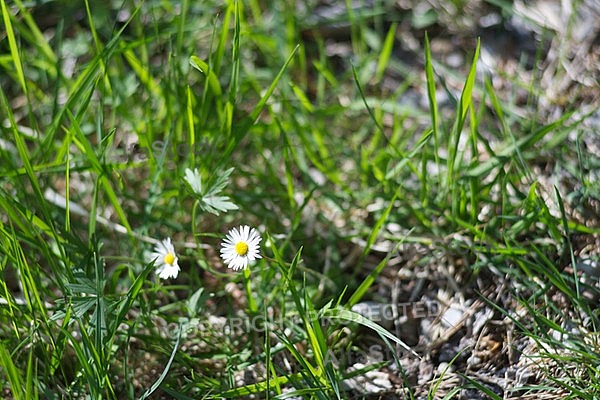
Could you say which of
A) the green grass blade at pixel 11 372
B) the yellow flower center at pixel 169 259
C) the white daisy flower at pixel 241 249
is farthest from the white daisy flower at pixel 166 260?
the green grass blade at pixel 11 372

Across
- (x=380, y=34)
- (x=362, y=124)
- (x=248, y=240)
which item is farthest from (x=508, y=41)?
(x=248, y=240)

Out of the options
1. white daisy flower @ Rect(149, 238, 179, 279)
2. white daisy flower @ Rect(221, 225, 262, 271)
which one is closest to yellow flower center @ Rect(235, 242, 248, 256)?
white daisy flower @ Rect(221, 225, 262, 271)

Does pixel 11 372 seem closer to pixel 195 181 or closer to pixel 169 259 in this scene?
pixel 169 259

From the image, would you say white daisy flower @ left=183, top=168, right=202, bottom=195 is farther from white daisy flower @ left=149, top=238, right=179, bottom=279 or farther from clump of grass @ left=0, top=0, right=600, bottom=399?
white daisy flower @ left=149, top=238, right=179, bottom=279

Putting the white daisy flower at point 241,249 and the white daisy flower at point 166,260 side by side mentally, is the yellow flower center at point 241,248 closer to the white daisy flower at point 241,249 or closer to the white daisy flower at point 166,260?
the white daisy flower at point 241,249

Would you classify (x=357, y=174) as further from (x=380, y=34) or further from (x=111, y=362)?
(x=111, y=362)

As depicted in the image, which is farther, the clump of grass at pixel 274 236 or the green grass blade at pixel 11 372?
the clump of grass at pixel 274 236
